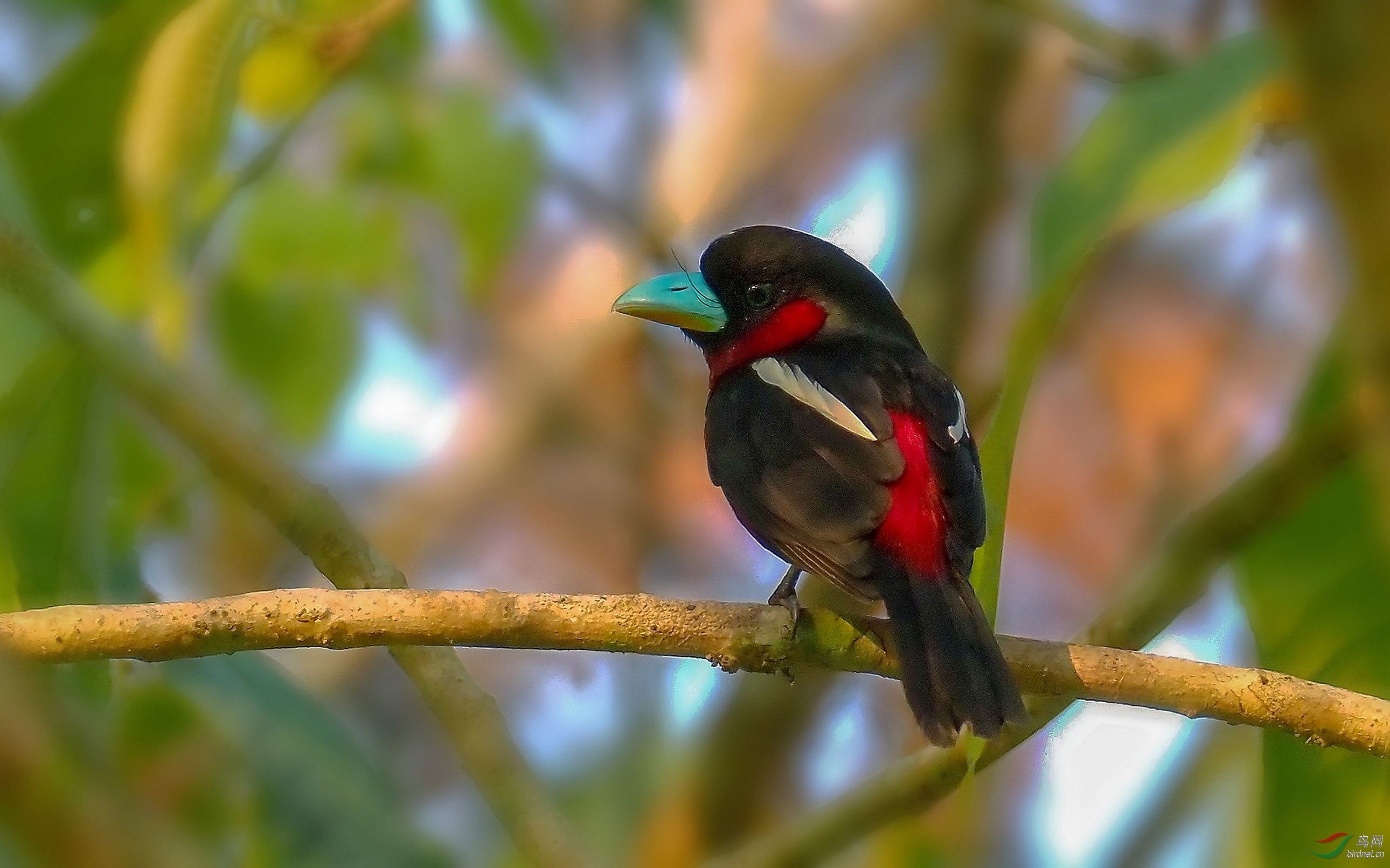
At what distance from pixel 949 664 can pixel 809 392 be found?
650 millimetres

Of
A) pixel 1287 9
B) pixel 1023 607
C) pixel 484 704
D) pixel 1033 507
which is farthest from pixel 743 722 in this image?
pixel 1287 9

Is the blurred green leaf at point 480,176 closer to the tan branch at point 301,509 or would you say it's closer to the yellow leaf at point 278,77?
the yellow leaf at point 278,77

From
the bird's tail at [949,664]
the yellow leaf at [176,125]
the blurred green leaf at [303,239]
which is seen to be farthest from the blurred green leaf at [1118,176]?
the blurred green leaf at [303,239]

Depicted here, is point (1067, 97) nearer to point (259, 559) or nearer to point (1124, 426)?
point (1124, 426)

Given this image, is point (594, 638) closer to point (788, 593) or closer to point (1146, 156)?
point (788, 593)

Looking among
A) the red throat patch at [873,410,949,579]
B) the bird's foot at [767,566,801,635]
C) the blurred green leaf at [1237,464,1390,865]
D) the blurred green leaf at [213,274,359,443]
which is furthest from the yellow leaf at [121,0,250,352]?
the blurred green leaf at [1237,464,1390,865]

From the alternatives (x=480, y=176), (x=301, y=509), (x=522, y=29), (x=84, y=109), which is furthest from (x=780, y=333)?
(x=84, y=109)

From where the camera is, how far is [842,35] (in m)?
5.16

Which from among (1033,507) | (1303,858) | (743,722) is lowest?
(1303,858)

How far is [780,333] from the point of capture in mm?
2711

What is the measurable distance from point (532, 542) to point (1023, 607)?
69.0 inches

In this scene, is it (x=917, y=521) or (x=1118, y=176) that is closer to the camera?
(x=1118, y=176)

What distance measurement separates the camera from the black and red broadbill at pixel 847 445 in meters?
1.85

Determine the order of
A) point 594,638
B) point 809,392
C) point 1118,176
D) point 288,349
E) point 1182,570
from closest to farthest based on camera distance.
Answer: point 1118,176 → point 594,638 → point 1182,570 → point 809,392 → point 288,349
